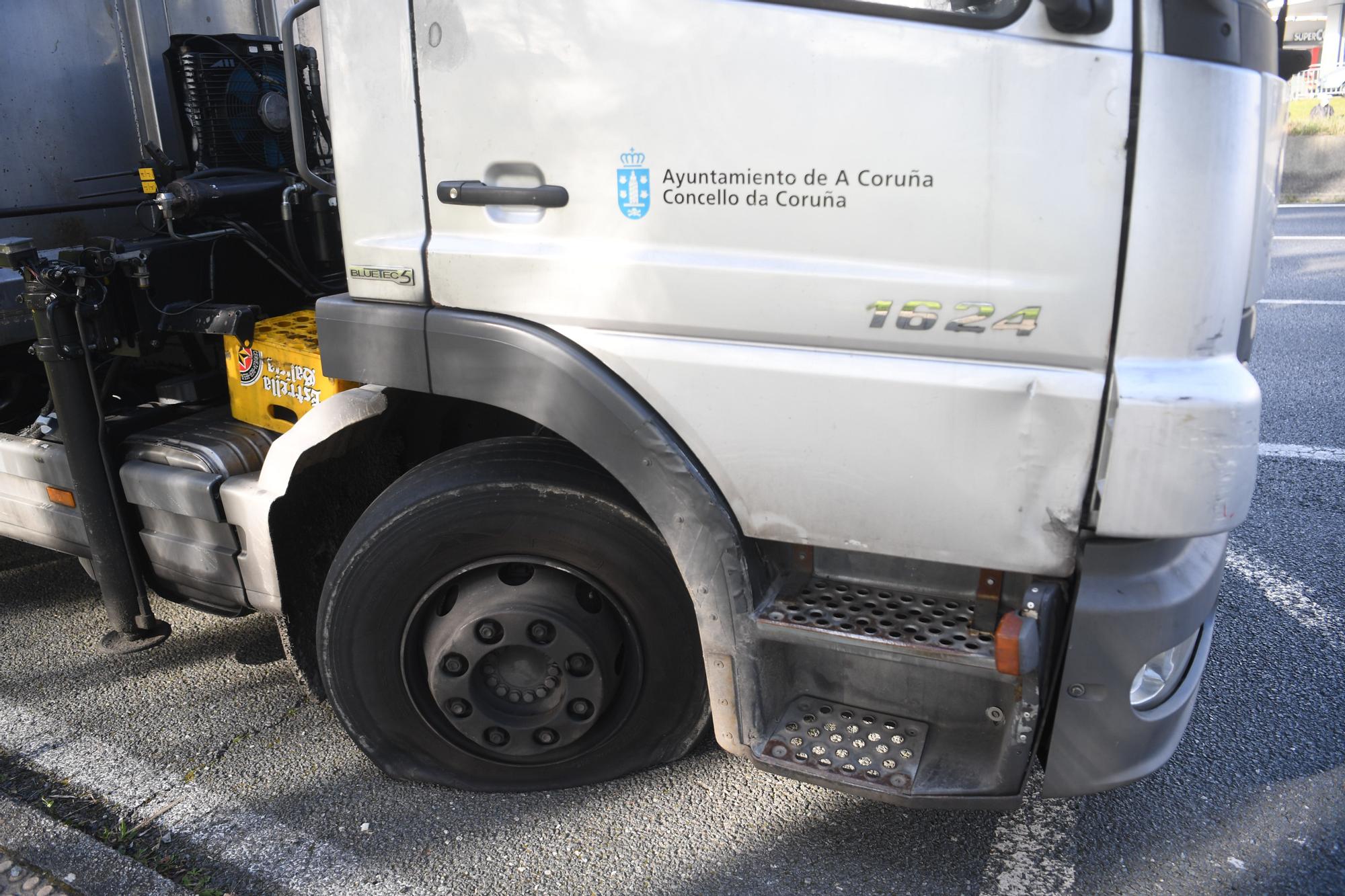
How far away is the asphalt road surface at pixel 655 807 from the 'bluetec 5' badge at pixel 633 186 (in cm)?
158

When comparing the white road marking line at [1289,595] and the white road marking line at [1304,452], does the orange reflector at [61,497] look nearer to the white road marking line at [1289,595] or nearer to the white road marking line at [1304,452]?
the white road marking line at [1289,595]

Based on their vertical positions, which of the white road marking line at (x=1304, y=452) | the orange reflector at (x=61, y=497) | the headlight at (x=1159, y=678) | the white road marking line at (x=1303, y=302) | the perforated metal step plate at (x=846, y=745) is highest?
the orange reflector at (x=61, y=497)

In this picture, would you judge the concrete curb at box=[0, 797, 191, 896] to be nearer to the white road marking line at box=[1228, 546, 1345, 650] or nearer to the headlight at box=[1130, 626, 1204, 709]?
the headlight at box=[1130, 626, 1204, 709]

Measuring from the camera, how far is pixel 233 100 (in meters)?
3.81

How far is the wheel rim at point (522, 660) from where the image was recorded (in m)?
2.53

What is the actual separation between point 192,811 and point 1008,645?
220 centimetres

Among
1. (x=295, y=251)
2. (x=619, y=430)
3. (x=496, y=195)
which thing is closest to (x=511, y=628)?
(x=619, y=430)

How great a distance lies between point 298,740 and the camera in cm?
306


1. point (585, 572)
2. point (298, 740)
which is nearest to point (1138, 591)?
point (585, 572)

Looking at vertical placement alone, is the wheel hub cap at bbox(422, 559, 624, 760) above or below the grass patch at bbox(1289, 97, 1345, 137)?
below

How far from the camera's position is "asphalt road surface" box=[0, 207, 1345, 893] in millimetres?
2471

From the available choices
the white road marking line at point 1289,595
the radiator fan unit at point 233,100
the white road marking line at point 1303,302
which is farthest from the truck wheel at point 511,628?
the white road marking line at point 1303,302

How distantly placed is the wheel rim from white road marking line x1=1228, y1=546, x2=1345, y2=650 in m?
2.49

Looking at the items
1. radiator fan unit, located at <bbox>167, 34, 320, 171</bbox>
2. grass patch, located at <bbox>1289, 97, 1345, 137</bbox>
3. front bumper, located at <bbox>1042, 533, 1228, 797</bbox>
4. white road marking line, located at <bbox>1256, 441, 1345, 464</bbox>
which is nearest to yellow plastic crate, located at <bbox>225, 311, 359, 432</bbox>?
radiator fan unit, located at <bbox>167, 34, 320, 171</bbox>
